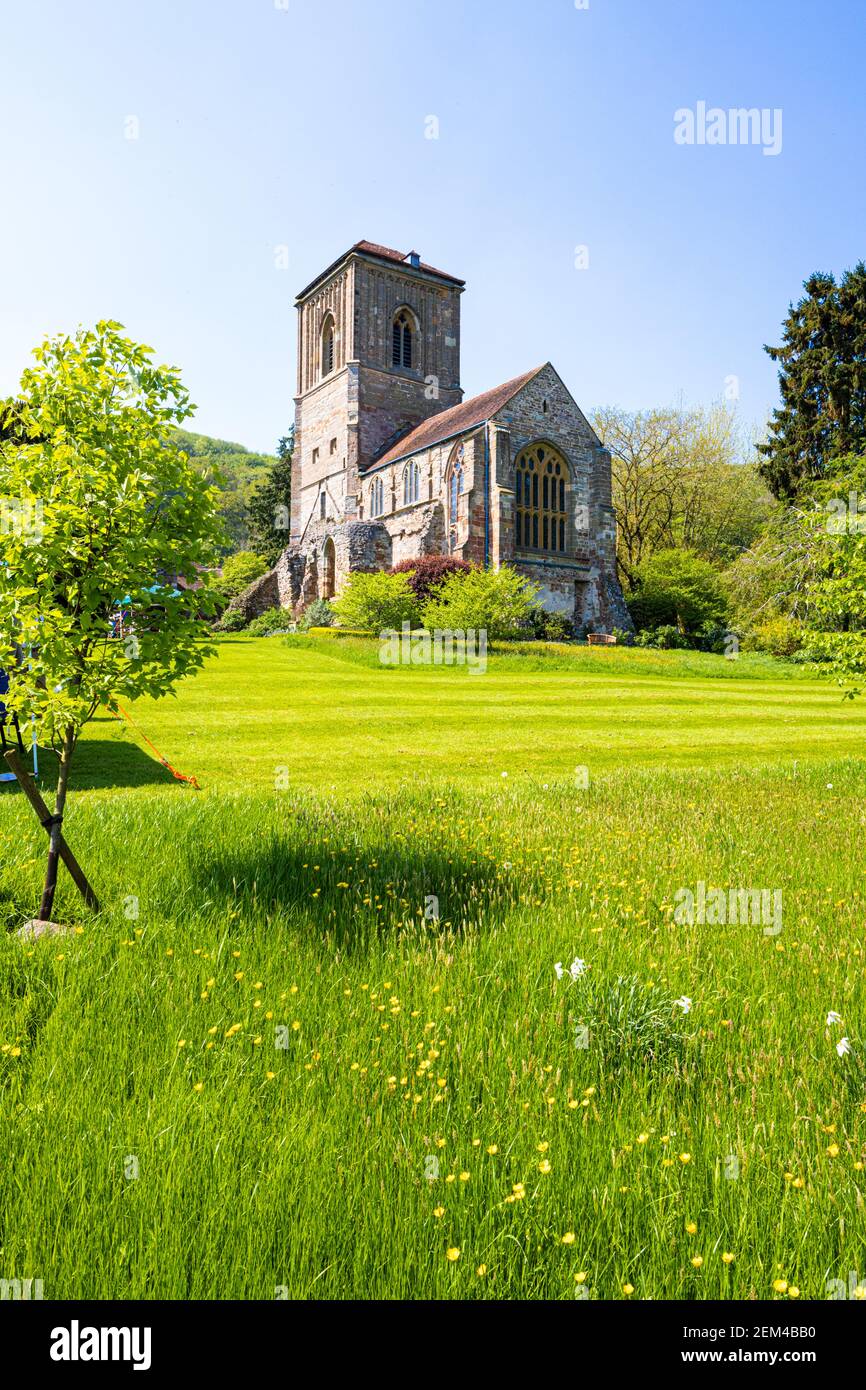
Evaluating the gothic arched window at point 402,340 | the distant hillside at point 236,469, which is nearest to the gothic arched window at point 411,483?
the gothic arched window at point 402,340

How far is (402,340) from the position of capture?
50.9 meters

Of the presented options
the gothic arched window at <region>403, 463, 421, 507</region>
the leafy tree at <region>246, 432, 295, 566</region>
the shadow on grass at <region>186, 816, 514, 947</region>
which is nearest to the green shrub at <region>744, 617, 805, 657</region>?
the gothic arched window at <region>403, 463, 421, 507</region>

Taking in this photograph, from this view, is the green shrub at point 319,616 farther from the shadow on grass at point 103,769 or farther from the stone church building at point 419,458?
the shadow on grass at point 103,769

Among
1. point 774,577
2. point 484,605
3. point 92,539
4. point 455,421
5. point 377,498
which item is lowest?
point 92,539

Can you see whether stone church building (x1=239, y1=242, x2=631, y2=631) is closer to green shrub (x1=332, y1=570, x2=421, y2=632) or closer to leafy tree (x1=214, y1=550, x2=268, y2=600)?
leafy tree (x1=214, y1=550, x2=268, y2=600)

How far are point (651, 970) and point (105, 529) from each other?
402cm

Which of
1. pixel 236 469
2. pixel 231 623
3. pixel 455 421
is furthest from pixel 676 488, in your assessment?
pixel 236 469

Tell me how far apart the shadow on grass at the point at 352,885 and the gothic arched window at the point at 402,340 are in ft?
167

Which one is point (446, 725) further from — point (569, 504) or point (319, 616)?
point (569, 504)

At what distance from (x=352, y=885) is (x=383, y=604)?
28930mm

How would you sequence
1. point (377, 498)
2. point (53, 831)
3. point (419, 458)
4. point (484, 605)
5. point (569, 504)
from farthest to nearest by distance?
1. point (377, 498)
2. point (419, 458)
3. point (569, 504)
4. point (484, 605)
5. point (53, 831)

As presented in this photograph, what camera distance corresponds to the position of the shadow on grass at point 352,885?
4414 millimetres

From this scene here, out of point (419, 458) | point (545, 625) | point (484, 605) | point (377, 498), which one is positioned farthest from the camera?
point (377, 498)

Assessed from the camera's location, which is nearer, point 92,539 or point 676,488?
point 92,539
